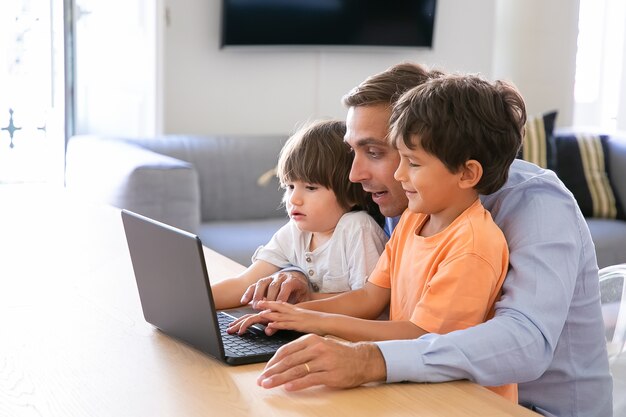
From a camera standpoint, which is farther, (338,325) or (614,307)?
(614,307)

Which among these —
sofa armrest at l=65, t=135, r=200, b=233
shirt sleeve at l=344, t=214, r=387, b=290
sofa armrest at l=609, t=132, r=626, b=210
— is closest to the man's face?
shirt sleeve at l=344, t=214, r=387, b=290

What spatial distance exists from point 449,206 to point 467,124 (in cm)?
13

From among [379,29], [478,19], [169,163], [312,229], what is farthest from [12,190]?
[478,19]

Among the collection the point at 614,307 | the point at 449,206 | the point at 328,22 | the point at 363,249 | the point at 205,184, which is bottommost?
the point at 205,184

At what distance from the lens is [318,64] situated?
15.2ft

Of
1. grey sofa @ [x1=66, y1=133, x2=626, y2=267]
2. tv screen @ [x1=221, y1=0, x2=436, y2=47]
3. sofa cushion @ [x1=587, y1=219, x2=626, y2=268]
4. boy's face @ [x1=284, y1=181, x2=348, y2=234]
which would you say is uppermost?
tv screen @ [x1=221, y1=0, x2=436, y2=47]

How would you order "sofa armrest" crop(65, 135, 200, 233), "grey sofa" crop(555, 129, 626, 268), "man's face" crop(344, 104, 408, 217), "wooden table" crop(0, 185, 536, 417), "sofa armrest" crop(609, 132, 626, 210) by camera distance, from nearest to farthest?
1. "wooden table" crop(0, 185, 536, 417)
2. "man's face" crop(344, 104, 408, 217)
3. "sofa armrest" crop(65, 135, 200, 233)
4. "grey sofa" crop(555, 129, 626, 268)
5. "sofa armrest" crop(609, 132, 626, 210)

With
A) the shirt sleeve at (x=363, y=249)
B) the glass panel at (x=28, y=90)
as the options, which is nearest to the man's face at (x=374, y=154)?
the shirt sleeve at (x=363, y=249)

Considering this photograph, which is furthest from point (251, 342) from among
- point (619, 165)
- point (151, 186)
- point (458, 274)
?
point (619, 165)

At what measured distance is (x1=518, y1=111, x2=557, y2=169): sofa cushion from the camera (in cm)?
429

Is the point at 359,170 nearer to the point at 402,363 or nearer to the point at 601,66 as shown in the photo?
the point at 402,363

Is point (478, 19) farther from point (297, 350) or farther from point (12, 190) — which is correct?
point (297, 350)

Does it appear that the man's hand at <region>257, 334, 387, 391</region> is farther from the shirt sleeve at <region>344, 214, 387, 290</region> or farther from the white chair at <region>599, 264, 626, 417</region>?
the white chair at <region>599, 264, 626, 417</region>

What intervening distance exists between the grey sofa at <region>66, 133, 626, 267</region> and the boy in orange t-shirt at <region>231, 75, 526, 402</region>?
1965 millimetres
